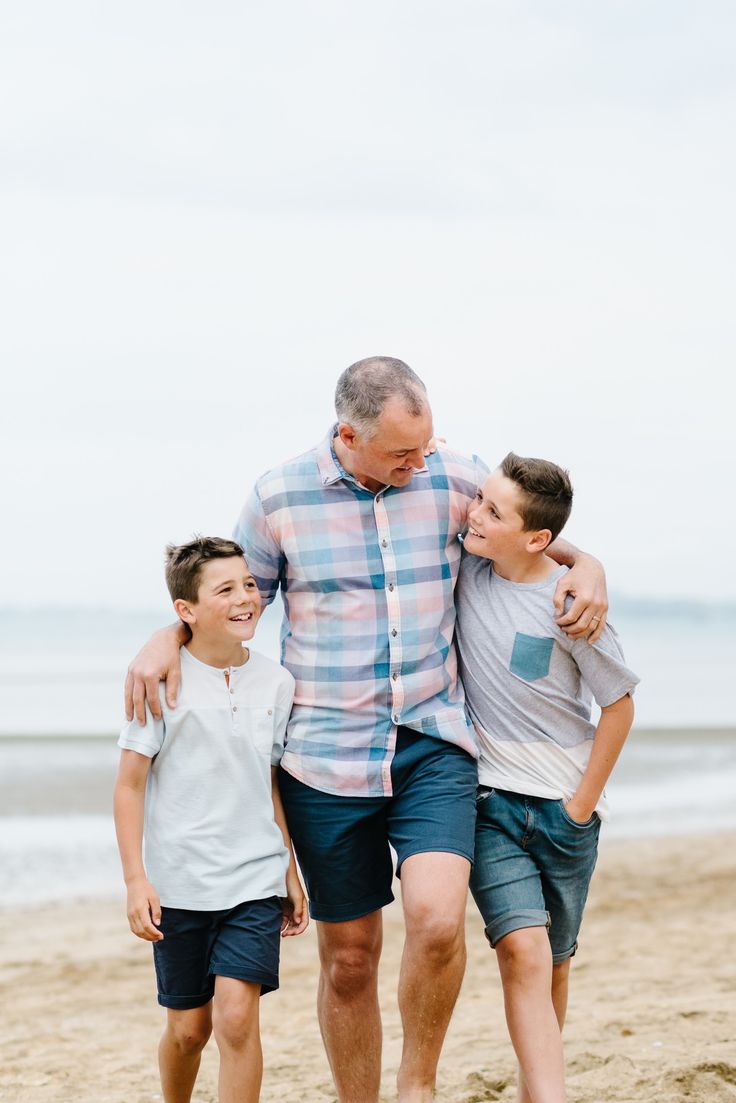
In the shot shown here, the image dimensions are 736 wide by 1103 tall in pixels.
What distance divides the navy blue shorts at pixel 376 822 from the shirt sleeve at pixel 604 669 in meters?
0.41

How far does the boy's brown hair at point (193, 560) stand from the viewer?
3553mm

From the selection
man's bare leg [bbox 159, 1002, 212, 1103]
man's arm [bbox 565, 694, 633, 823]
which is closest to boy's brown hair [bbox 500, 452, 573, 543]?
man's arm [bbox 565, 694, 633, 823]

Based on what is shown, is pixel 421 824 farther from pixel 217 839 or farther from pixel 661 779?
pixel 661 779

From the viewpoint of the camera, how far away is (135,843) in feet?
11.1

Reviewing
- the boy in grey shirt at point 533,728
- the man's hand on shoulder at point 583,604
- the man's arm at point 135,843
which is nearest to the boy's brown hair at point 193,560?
the man's arm at point 135,843

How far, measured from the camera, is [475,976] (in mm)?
6594

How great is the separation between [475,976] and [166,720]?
374 centimetres

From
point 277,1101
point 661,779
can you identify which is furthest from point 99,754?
point 277,1101

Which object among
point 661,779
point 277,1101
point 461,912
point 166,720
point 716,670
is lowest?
point 716,670

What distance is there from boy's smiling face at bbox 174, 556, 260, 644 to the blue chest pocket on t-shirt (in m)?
0.75

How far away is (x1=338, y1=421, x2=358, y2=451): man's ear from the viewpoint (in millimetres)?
3604

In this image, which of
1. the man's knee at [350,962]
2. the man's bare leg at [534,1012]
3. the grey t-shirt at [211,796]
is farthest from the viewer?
the man's knee at [350,962]

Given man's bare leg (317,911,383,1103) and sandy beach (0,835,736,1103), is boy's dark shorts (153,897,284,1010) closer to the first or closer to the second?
man's bare leg (317,911,383,1103)

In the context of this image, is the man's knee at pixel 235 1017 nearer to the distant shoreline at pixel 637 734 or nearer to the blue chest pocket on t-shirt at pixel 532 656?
the blue chest pocket on t-shirt at pixel 532 656
